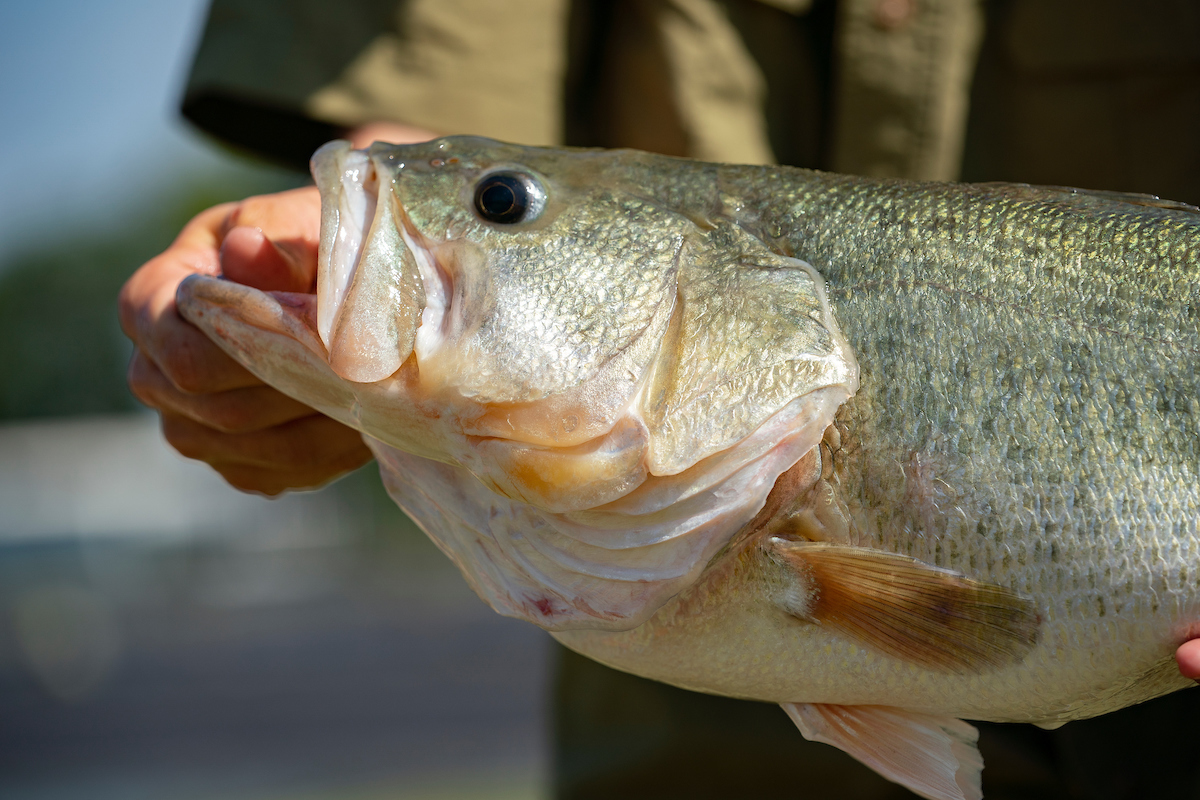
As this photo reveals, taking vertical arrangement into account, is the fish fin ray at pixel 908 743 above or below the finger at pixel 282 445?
below

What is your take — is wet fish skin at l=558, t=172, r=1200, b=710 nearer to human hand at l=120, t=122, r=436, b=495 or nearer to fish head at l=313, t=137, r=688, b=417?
fish head at l=313, t=137, r=688, b=417

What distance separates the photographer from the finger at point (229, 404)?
1.68m

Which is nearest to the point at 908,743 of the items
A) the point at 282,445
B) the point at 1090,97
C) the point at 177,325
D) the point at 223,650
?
the point at 282,445

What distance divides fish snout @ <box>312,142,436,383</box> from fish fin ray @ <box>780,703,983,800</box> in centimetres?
81

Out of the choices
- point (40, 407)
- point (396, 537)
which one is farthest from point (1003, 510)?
point (40, 407)

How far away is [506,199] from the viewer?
4.55ft

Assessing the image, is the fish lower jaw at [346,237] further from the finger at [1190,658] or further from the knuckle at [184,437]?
the finger at [1190,658]

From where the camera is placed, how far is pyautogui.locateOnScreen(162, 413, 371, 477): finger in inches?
70.3

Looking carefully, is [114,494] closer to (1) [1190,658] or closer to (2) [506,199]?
(2) [506,199]

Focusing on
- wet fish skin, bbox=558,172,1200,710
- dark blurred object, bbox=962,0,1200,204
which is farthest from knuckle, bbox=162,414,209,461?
dark blurred object, bbox=962,0,1200,204

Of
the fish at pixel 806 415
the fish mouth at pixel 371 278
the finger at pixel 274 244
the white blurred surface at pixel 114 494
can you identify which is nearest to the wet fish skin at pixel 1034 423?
the fish at pixel 806 415

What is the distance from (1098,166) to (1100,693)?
4.55 ft

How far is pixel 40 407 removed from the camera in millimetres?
35562

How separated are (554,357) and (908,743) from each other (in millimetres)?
780
